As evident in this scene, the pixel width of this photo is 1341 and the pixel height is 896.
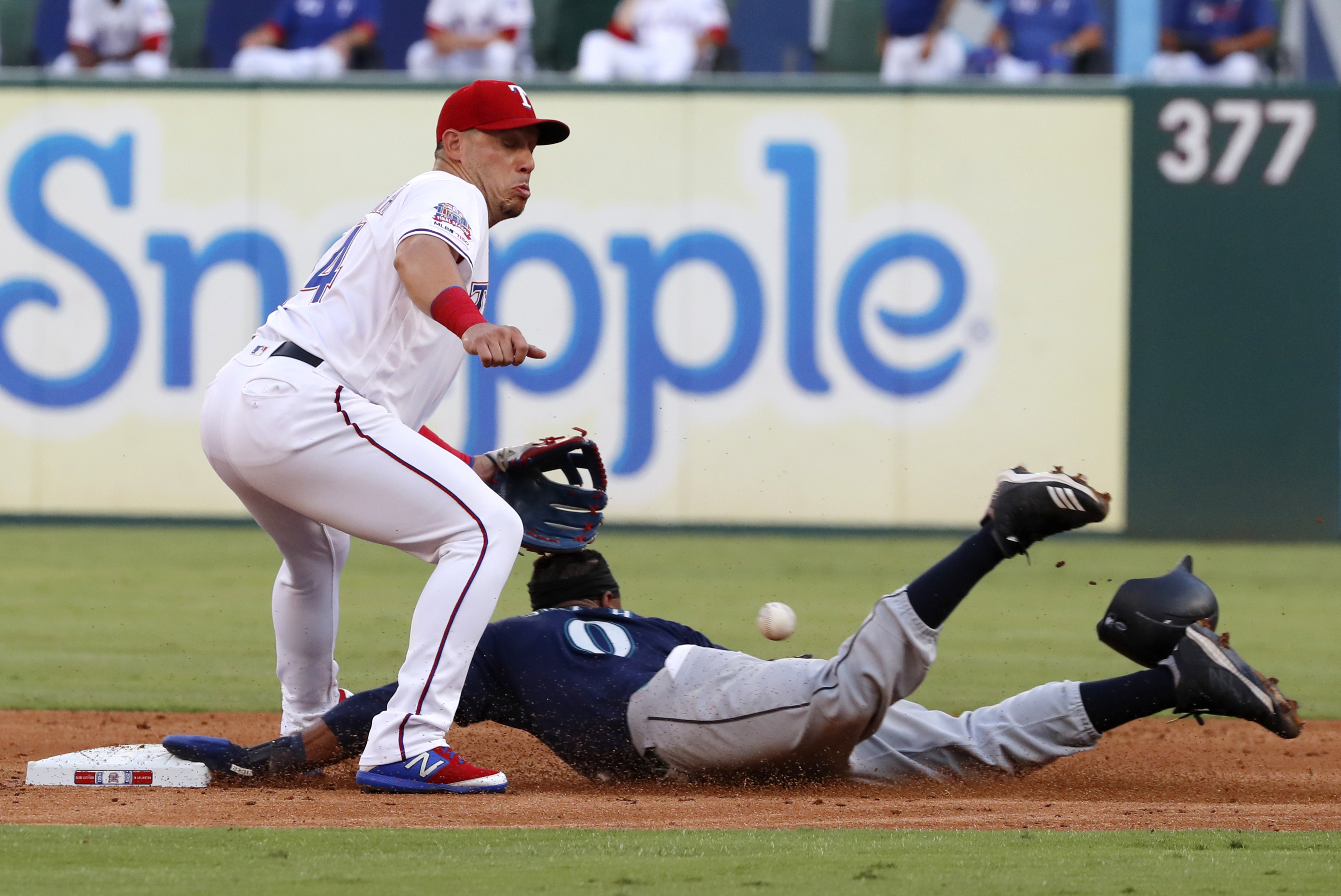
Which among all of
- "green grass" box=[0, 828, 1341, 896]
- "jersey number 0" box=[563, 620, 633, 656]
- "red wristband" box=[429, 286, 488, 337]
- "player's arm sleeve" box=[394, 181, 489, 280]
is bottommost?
"green grass" box=[0, 828, 1341, 896]

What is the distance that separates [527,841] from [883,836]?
0.71m

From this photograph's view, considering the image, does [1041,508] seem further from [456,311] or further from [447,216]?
[447,216]

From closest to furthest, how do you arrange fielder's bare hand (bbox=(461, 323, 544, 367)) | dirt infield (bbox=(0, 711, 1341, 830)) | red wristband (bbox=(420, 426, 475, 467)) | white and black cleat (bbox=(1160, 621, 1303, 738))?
fielder's bare hand (bbox=(461, 323, 544, 367))
dirt infield (bbox=(0, 711, 1341, 830))
white and black cleat (bbox=(1160, 621, 1303, 738))
red wristband (bbox=(420, 426, 475, 467))

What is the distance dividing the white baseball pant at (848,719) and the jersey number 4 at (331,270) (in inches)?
45.9

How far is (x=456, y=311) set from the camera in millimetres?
3809

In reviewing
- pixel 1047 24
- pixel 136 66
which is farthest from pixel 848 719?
pixel 136 66

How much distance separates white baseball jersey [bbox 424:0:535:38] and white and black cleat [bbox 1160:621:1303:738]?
930cm

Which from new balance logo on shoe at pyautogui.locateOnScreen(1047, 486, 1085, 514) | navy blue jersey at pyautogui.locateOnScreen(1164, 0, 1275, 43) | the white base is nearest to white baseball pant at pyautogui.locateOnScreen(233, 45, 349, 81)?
navy blue jersey at pyautogui.locateOnScreen(1164, 0, 1275, 43)

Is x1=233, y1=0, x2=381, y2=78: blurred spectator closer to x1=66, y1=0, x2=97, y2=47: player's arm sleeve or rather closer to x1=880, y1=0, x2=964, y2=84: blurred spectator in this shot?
x1=66, y1=0, x2=97, y2=47: player's arm sleeve

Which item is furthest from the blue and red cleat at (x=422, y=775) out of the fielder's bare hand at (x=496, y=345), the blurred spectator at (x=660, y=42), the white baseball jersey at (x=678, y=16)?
the white baseball jersey at (x=678, y=16)

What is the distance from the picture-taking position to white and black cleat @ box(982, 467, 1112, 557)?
3.76 metres

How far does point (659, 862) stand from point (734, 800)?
809 mm

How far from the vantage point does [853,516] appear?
38.5 feet

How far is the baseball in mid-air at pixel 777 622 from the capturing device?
451 centimetres
